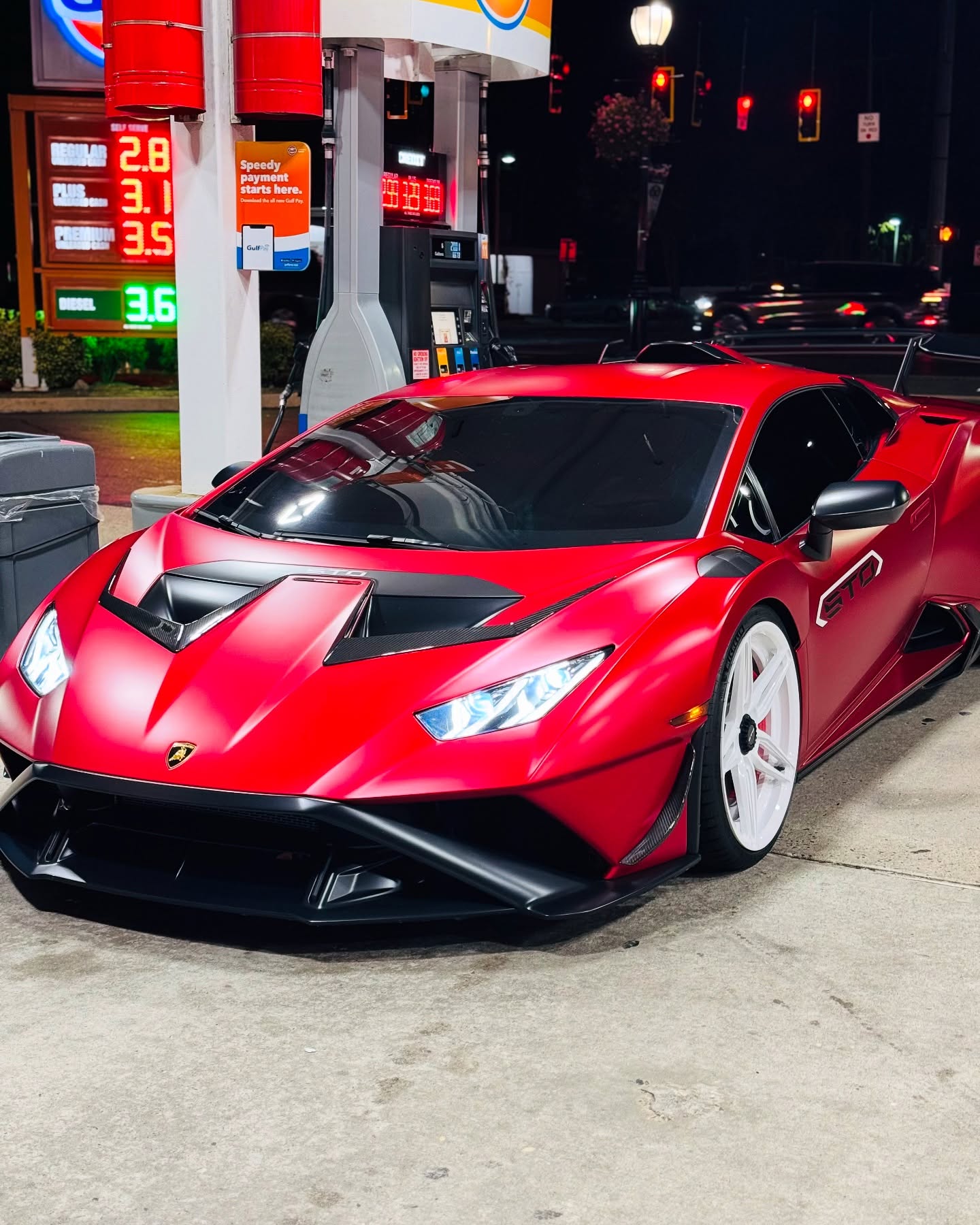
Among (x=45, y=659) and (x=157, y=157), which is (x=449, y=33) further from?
(x=157, y=157)

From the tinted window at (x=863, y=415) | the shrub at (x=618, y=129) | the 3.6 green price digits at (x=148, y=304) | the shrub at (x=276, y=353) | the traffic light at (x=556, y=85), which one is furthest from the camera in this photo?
the shrub at (x=618, y=129)

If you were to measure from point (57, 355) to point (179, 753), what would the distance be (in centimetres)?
1843

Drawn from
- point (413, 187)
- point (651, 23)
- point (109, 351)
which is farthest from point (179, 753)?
point (651, 23)

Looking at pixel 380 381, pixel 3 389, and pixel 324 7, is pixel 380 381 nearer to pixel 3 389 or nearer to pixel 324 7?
pixel 324 7

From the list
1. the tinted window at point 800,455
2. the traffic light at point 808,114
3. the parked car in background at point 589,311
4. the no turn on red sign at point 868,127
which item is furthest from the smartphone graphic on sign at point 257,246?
the parked car in background at point 589,311

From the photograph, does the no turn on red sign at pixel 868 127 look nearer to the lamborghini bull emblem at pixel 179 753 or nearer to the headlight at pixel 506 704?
the headlight at pixel 506 704

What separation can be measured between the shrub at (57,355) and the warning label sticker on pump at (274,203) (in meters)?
13.6

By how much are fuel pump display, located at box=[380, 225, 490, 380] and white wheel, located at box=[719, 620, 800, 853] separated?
214 inches

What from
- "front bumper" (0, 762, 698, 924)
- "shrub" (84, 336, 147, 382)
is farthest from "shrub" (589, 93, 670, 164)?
"front bumper" (0, 762, 698, 924)

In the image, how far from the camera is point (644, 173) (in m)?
27.3

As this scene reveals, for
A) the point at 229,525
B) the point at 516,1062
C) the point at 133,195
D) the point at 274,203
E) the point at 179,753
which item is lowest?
the point at 516,1062

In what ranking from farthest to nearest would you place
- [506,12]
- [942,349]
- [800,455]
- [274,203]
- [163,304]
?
[163,304], [506,12], [274,203], [942,349], [800,455]

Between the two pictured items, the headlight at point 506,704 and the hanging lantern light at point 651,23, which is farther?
the hanging lantern light at point 651,23

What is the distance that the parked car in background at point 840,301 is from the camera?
30578 millimetres
